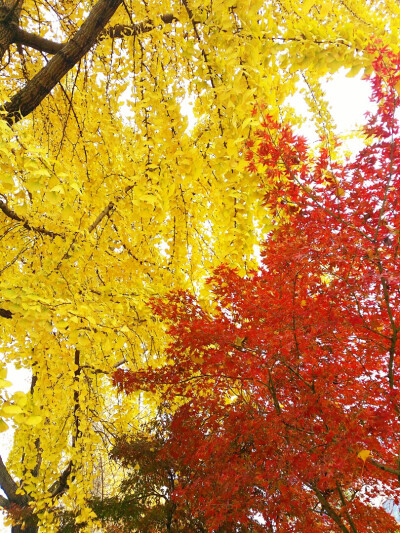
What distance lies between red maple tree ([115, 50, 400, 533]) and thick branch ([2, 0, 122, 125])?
4.23 feet

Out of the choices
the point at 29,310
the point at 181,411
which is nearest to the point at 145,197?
the point at 29,310

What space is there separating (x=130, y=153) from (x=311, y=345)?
2274mm

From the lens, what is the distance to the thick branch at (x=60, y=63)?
2.10 meters

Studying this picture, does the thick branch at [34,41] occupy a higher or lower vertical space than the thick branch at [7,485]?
higher

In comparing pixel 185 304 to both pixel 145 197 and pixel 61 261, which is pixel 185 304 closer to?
pixel 61 261

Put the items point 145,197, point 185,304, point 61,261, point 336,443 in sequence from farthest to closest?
point 185,304, point 61,261, point 336,443, point 145,197

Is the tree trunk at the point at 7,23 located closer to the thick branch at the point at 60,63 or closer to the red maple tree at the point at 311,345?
the thick branch at the point at 60,63

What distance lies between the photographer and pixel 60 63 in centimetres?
213

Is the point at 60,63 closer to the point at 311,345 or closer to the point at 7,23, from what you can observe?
the point at 7,23

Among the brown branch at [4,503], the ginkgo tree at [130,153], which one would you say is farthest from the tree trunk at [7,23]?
the brown branch at [4,503]

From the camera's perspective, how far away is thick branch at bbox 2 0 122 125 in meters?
2.10

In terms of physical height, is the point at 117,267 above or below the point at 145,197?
above

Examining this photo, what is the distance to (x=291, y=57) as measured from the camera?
134cm

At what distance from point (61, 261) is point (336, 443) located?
204cm
